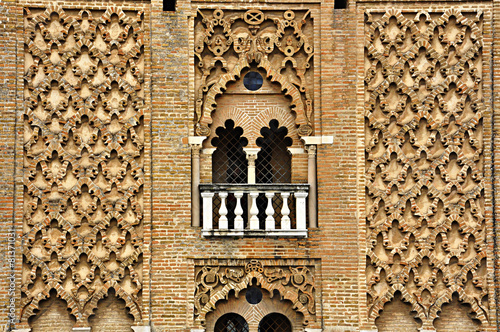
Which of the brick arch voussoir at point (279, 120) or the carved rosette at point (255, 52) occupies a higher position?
the carved rosette at point (255, 52)

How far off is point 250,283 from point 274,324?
2.88 feet

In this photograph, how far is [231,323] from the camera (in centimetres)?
1461

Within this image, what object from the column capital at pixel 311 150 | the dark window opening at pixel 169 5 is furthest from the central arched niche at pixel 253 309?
the dark window opening at pixel 169 5

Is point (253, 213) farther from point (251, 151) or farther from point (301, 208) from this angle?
point (251, 151)

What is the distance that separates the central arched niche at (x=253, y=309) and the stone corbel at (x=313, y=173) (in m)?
1.43

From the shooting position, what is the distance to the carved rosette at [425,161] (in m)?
14.4

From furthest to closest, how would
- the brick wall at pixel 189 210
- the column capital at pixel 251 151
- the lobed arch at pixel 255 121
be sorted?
the lobed arch at pixel 255 121 < the column capital at pixel 251 151 < the brick wall at pixel 189 210

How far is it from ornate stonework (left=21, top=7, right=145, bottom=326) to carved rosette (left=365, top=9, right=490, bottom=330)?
4.06m

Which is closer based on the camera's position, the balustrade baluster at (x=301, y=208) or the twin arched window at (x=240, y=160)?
the balustrade baluster at (x=301, y=208)

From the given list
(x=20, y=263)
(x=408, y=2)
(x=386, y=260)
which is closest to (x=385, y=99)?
(x=408, y=2)

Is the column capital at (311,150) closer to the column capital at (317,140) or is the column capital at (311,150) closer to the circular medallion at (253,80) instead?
the column capital at (317,140)

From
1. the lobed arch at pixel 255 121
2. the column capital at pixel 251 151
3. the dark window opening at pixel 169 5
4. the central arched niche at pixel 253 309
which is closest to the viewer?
the central arched niche at pixel 253 309

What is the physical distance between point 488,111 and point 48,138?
7.60m

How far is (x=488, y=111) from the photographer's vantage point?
14680 millimetres
